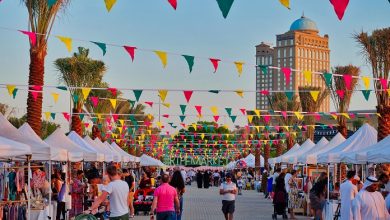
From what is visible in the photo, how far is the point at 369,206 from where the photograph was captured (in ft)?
42.3

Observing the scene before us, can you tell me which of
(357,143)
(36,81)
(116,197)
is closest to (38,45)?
(36,81)

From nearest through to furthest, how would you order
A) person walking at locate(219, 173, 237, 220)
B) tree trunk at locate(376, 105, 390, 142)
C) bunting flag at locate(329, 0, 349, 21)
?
bunting flag at locate(329, 0, 349, 21) < person walking at locate(219, 173, 237, 220) < tree trunk at locate(376, 105, 390, 142)

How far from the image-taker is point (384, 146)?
18.6 metres

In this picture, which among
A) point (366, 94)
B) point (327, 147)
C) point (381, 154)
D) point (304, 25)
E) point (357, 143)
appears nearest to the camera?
point (381, 154)

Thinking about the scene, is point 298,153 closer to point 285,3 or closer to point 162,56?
point 162,56

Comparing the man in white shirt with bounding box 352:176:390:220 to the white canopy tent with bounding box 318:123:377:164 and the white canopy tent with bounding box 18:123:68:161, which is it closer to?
the white canopy tent with bounding box 18:123:68:161

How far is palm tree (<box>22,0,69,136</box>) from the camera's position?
2891 cm

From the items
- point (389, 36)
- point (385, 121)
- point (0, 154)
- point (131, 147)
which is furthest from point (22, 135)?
point (131, 147)

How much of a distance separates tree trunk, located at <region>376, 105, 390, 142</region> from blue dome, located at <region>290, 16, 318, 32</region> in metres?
151

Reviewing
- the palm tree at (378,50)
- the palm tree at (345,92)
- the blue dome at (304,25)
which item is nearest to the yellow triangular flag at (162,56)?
the palm tree at (378,50)

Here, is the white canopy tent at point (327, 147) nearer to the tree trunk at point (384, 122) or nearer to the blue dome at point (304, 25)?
the tree trunk at point (384, 122)

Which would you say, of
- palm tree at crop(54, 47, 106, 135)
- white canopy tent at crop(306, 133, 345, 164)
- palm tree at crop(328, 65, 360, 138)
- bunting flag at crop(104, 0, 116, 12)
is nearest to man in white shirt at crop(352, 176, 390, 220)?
bunting flag at crop(104, 0, 116, 12)

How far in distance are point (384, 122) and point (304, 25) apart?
155800 mm

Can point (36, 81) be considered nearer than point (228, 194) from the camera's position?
No
